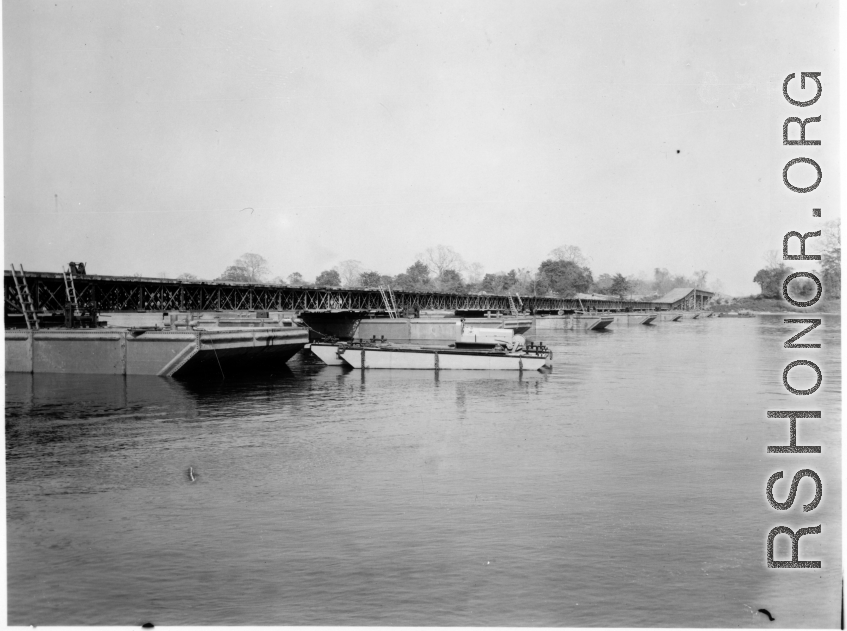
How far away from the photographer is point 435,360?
50281 mm

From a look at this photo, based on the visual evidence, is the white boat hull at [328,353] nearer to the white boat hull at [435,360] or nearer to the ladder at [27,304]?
the white boat hull at [435,360]

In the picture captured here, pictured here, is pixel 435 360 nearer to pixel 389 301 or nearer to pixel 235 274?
pixel 389 301

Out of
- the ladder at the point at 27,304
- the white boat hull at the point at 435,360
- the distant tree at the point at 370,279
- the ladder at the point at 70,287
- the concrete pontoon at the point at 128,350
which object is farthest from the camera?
the distant tree at the point at 370,279

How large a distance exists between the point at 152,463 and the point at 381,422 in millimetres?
9965

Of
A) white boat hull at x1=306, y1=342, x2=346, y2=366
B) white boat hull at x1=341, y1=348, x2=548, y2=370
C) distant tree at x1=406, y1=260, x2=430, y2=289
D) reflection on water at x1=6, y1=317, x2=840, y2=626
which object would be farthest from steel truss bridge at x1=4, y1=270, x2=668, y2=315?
distant tree at x1=406, y1=260, x2=430, y2=289

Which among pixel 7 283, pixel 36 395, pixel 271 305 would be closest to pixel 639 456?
pixel 36 395

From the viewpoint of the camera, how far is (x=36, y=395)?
121ft

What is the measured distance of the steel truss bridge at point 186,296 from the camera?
5112 cm

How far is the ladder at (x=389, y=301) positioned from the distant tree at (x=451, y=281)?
90628 millimetres

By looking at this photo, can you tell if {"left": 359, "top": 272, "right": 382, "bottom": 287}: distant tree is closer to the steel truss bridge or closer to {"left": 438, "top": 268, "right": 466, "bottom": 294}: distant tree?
{"left": 438, "top": 268, "right": 466, "bottom": 294}: distant tree

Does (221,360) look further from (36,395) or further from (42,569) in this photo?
(42,569)

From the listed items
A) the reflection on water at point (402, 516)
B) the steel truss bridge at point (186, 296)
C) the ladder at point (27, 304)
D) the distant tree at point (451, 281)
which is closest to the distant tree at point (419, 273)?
the distant tree at point (451, 281)

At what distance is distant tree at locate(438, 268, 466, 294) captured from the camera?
19225cm

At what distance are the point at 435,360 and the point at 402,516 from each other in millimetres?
35136
